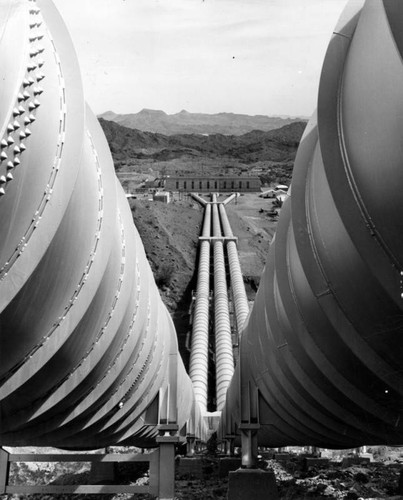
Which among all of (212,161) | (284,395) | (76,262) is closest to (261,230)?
(284,395)

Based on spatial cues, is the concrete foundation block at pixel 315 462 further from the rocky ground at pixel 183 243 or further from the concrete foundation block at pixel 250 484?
the rocky ground at pixel 183 243

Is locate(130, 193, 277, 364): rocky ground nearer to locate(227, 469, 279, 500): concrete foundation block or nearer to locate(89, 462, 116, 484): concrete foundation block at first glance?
locate(89, 462, 116, 484): concrete foundation block

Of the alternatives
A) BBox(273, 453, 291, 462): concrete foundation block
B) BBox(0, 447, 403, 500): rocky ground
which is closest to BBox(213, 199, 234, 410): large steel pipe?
BBox(273, 453, 291, 462): concrete foundation block

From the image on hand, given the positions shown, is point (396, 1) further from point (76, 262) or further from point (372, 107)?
point (76, 262)

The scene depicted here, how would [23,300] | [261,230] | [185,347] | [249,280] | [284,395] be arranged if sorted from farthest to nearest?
1. [261,230]
2. [249,280]
3. [185,347]
4. [284,395]
5. [23,300]

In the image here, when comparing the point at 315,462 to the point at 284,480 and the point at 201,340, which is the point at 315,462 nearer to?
the point at 284,480

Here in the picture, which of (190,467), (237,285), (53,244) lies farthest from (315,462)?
(237,285)
